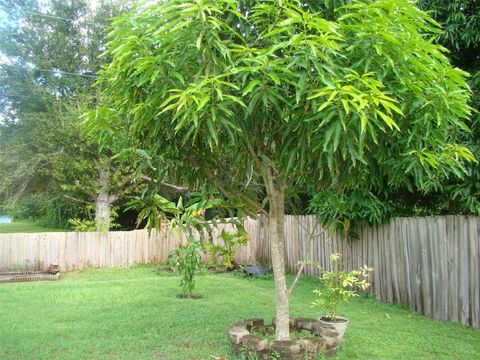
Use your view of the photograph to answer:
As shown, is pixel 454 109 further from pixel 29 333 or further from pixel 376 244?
pixel 29 333

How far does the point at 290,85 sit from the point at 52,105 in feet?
46.0

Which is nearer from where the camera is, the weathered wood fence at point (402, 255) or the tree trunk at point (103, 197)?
the weathered wood fence at point (402, 255)

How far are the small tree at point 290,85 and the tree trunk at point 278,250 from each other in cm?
12

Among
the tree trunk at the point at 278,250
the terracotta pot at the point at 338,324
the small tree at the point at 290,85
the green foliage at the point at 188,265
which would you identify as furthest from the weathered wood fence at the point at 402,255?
the small tree at the point at 290,85

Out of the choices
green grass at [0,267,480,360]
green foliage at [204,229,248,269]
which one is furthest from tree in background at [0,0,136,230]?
green foliage at [204,229,248,269]

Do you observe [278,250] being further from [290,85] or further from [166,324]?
[166,324]

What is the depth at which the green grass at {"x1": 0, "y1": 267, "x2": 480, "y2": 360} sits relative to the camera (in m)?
5.02

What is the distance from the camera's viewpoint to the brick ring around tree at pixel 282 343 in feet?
13.9

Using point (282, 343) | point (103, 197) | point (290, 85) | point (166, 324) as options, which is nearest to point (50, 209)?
point (103, 197)

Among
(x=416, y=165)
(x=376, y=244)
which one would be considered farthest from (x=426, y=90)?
(x=376, y=244)

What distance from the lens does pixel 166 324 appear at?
6.19m

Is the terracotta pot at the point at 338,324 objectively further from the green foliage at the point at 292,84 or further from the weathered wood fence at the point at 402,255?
the green foliage at the point at 292,84

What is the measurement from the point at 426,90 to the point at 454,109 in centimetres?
29

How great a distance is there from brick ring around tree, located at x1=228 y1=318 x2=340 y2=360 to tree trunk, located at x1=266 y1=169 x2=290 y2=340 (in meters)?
0.19
